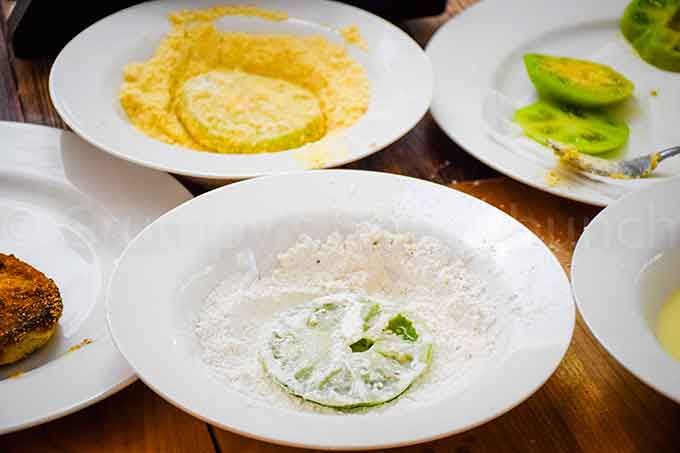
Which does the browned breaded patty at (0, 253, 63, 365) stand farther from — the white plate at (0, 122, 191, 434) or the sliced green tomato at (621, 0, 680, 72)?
the sliced green tomato at (621, 0, 680, 72)

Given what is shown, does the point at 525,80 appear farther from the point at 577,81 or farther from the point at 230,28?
the point at 230,28

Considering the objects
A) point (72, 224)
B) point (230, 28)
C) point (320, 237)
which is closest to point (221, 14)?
point (230, 28)

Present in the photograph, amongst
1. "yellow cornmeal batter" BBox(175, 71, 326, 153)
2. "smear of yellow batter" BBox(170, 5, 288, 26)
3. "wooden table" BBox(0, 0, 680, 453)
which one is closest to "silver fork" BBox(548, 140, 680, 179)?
"wooden table" BBox(0, 0, 680, 453)

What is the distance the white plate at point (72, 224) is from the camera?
0.86m

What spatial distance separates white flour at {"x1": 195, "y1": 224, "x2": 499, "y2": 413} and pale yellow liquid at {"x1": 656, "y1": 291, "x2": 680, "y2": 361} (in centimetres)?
19

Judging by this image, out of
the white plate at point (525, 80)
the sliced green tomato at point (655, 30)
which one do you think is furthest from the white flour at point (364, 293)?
the sliced green tomato at point (655, 30)

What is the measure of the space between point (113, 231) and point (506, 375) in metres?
0.60

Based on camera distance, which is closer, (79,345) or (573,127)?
(79,345)

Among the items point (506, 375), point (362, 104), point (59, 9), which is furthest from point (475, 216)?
point (59, 9)

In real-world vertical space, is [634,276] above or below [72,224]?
above

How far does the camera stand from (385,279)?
975 mm

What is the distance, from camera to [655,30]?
1.52 m

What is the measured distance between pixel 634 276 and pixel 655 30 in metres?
0.80

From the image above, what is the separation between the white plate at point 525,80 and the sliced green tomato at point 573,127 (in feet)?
0.09
